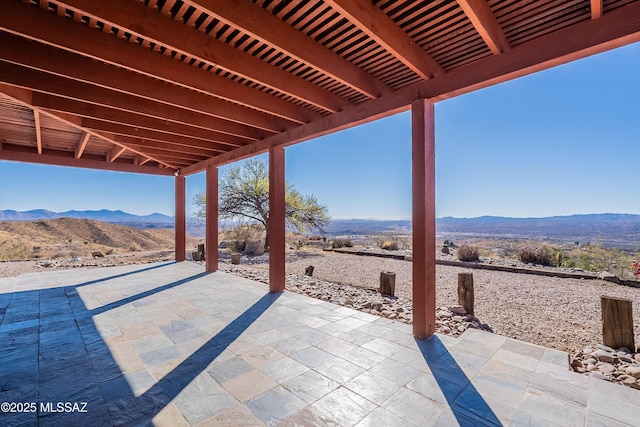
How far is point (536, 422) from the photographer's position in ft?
5.30

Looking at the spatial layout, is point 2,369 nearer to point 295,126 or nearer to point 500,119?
point 295,126

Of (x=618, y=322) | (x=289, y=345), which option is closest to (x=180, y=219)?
(x=289, y=345)

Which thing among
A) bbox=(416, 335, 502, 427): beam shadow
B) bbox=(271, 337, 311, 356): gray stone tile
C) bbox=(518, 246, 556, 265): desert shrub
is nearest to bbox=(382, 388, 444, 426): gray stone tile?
bbox=(416, 335, 502, 427): beam shadow

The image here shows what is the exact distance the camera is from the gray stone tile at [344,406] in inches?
64.2

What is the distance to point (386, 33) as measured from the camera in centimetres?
212

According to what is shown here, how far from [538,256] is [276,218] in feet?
28.6

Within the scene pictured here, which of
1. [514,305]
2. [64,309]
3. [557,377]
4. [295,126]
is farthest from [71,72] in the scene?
[514,305]

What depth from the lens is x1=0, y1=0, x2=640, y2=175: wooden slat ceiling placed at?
1953 millimetres

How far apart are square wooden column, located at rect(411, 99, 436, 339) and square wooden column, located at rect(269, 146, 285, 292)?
2.42m

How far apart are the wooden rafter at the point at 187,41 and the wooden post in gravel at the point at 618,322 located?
3881 mm

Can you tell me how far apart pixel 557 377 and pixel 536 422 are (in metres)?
0.73

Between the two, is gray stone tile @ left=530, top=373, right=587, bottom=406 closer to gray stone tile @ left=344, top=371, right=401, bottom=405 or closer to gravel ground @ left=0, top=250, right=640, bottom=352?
gray stone tile @ left=344, top=371, right=401, bottom=405

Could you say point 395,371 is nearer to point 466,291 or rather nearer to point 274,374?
point 274,374

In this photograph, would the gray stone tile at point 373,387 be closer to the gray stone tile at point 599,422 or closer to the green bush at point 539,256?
the gray stone tile at point 599,422
